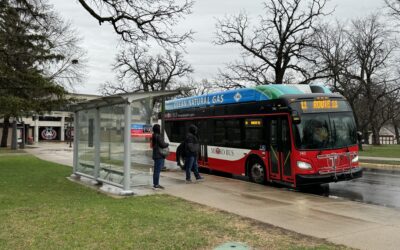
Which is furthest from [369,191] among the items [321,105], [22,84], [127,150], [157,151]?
[22,84]

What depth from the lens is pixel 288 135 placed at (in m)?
12.5

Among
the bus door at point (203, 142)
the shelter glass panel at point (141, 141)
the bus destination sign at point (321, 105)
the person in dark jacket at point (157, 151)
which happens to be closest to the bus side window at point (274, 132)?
the bus destination sign at point (321, 105)

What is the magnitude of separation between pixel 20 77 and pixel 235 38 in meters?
21.1

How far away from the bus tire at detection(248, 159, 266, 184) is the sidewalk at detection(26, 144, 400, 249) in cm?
62

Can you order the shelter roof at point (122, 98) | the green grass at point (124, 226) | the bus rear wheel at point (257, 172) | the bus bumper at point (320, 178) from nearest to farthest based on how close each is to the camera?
the green grass at point (124, 226)
the shelter roof at point (122, 98)
the bus bumper at point (320, 178)
the bus rear wheel at point (257, 172)

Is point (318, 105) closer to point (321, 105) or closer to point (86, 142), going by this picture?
point (321, 105)

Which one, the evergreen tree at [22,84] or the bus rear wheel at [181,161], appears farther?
the bus rear wheel at [181,161]

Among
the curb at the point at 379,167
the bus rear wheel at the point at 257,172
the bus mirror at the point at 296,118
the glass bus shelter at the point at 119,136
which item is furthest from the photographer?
the curb at the point at 379,167

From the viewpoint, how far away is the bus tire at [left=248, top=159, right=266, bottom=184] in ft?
45.4

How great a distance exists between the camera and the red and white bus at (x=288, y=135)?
484 inches

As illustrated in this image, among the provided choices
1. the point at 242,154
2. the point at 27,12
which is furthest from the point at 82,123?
Answer: the point at 27,12

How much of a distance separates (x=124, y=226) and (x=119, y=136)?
484 cm

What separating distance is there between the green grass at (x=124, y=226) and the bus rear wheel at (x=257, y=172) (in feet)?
13.8

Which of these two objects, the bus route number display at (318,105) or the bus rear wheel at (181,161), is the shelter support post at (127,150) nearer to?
the bus route number display at (318,105)
